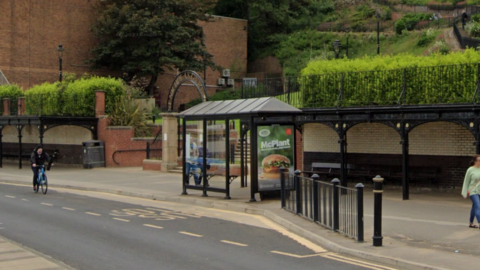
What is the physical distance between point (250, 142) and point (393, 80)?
568cm

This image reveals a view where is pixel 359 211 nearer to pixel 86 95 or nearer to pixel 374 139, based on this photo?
pixel 374 139

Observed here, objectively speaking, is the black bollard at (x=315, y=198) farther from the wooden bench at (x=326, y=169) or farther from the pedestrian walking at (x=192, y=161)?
the wooden bench at (x=326, y=169)

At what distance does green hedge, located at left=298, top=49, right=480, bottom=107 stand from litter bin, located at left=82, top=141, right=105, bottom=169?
15.4m

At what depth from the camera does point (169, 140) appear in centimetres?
2845

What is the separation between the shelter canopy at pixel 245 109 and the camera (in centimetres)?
1641

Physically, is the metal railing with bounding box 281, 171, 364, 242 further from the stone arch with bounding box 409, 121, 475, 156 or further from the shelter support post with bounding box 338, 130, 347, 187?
the stone arch with bounding box 409, 121, 475, 156

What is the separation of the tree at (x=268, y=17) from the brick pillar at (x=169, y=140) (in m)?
34.5

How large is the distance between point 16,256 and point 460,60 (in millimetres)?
14318

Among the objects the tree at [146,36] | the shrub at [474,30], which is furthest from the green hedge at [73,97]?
the shrub at [474,30]

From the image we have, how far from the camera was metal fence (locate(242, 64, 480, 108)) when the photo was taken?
17875mm

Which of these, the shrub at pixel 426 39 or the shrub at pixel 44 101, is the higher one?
the shrub at pixel 426 39

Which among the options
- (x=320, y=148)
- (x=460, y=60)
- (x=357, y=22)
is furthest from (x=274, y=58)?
(x=460, y=60)

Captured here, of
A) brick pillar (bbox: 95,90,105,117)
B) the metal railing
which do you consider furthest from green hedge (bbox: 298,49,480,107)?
brick pillar (bbox: 95,90,105,117)

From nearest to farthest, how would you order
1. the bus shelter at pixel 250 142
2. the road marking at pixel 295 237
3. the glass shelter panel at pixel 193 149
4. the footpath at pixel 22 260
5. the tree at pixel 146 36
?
1. the footpath at pixel 22 260
2. the road marking at pixel 295 237
3. the bus shelter at pixel 250 142
4. the glass shelter panel at pixel 193 149
5. the tree at pixel 146 36
